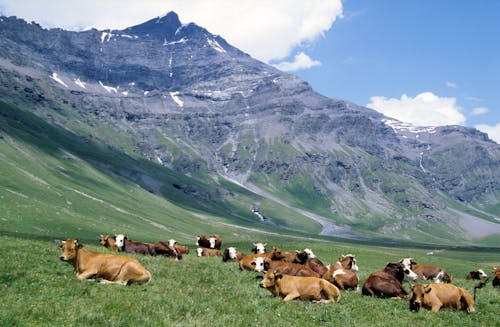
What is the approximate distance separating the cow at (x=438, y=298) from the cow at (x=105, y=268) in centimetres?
1239

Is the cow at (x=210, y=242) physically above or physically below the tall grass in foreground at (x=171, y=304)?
below

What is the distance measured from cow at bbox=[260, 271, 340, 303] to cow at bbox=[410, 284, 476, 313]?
145 inches

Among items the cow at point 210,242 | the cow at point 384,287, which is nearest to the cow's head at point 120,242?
the cow at point 210,242

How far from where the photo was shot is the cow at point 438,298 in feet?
68.7

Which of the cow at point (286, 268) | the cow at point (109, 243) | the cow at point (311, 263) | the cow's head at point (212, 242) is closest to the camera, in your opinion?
the cow at point (286, 268)

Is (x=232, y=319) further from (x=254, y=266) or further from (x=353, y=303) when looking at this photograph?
(x=254, y=266)

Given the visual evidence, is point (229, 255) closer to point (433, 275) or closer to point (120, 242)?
point (120, 242)

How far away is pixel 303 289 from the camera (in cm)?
2234

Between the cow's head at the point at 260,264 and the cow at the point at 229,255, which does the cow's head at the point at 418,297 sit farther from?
the cow at the point at 229,255

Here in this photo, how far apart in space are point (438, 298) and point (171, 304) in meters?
12.3

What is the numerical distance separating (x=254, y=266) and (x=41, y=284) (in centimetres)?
1496

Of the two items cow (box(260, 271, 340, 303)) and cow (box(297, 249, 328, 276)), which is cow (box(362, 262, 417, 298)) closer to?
cow (box(260, 271, 340, 303))

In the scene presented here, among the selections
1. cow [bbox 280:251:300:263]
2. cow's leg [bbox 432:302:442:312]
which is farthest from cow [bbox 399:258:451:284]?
cow's leg [bbox 432:302:442:312]

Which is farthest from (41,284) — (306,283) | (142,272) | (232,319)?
(306,283)
